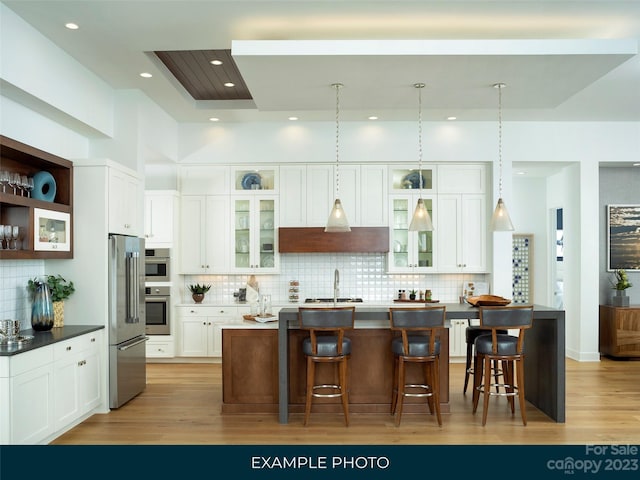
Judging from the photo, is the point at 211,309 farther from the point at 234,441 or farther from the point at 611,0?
the point at 611,0

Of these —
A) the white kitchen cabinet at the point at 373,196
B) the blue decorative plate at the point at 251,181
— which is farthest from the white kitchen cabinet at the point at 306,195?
the white kitchen cabinet at the point at 373,196

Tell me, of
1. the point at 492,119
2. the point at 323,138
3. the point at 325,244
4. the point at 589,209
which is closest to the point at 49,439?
the point at 325,244

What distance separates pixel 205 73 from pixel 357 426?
148 inches

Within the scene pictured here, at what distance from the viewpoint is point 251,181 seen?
7.84m

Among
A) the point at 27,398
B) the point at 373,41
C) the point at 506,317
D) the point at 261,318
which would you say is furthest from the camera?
the point at 261,318

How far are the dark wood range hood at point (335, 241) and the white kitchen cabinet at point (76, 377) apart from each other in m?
3.03

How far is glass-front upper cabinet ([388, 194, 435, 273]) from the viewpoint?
25.3 ft

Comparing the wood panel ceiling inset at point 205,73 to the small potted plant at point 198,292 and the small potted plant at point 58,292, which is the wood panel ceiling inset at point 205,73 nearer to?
the small potted plant at point 58,292

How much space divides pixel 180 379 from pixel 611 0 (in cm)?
566

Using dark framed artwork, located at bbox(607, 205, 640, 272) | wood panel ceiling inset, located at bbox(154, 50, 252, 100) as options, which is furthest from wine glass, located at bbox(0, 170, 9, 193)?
dark framed artwork, located at bbox(607, 205, 640, 272)

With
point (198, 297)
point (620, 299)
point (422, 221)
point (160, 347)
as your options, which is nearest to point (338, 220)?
point (422, 221)

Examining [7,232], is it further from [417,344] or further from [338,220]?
[417,344]

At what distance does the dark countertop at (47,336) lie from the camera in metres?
3.93
